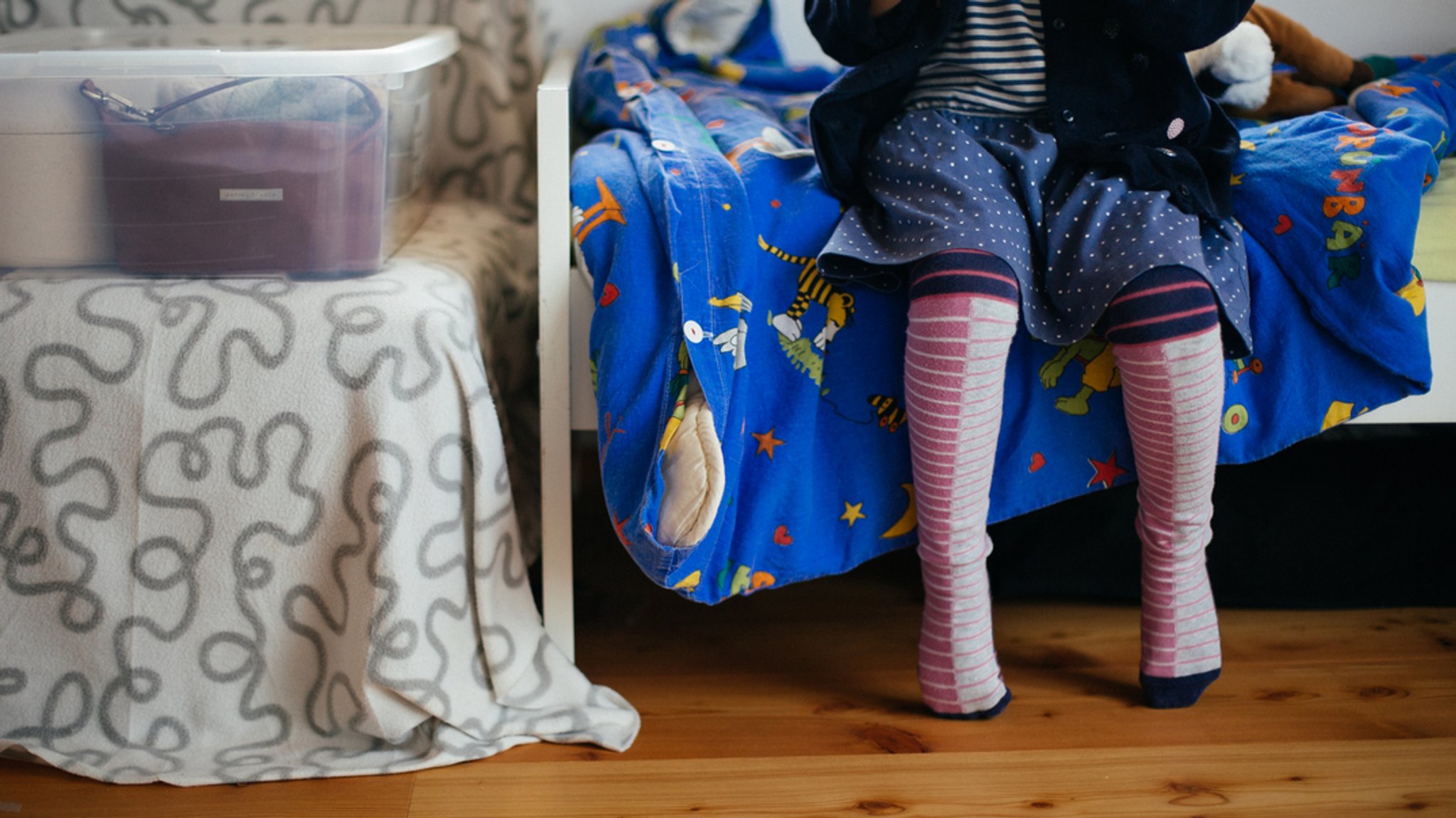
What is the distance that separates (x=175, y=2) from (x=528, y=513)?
769 mm

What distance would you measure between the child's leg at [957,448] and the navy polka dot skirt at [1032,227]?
0.09 feet

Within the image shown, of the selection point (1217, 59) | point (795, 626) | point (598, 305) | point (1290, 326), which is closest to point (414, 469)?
point (598, 305)

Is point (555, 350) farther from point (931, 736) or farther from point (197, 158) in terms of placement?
point (931, 736)

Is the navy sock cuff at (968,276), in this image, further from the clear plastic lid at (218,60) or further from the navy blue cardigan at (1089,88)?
the clear plastic lid at (218,60)

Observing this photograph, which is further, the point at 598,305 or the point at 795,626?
the point at 795,626

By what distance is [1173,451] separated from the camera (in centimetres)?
90

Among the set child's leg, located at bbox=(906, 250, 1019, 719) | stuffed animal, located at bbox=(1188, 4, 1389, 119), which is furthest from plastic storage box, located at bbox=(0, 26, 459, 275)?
stuffed animal, located at bbox=(1188, 4, 1389, 119)

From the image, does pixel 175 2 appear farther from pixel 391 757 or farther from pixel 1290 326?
pixel 1290 326

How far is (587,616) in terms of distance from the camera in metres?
1.15

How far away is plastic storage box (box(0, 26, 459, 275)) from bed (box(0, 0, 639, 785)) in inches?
1.1

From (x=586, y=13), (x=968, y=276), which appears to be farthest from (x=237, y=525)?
(x=586, y=13)

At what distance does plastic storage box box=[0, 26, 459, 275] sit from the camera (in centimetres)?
85

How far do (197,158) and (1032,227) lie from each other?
70 cm

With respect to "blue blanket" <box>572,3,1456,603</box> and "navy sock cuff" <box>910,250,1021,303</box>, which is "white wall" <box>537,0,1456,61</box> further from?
"navy sock cuff" <box>910,250,1021,303</box>
